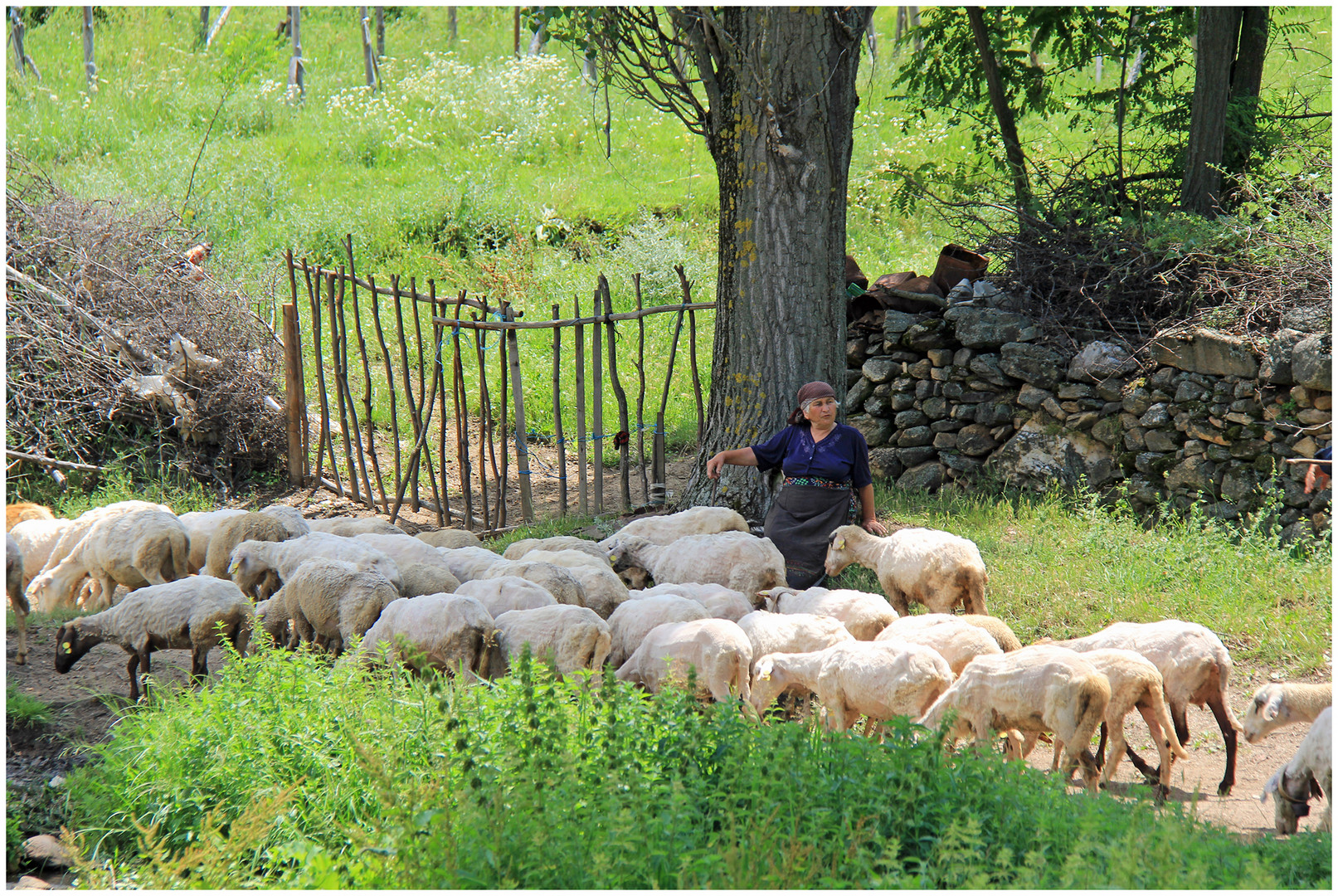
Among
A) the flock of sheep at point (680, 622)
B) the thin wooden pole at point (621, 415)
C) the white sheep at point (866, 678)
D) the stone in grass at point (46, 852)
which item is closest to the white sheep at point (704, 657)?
the flock of sheep at point (680, 622)

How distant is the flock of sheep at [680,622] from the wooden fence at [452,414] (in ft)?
5.74

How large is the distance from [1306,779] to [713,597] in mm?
2809

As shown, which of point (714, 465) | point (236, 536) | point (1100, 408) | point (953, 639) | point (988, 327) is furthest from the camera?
point (988, 327)

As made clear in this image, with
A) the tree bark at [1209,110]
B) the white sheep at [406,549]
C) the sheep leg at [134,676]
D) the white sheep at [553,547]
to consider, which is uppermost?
the tree bark at [1209,110]

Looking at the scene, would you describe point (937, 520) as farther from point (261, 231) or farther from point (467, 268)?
point (261, 231)

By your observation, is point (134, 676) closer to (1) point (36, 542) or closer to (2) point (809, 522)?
(1) point (36, 542)

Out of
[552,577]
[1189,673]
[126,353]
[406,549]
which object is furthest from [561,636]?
[126,353]

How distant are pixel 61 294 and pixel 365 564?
23.0 feet

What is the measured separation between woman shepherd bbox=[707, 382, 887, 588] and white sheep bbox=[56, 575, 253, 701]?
3.22 m

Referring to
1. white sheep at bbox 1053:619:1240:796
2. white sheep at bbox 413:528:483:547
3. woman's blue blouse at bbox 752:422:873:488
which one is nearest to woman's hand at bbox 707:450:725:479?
woman's blue blouse at bbox 752:422:873:488

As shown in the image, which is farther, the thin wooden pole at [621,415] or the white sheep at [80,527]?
the thin wooden pole at [621,415]

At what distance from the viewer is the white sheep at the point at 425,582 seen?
570 centimetres

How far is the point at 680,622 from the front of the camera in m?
4.94

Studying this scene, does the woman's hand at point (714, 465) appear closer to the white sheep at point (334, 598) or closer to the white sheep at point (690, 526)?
the white sheep at point (690, 526)
